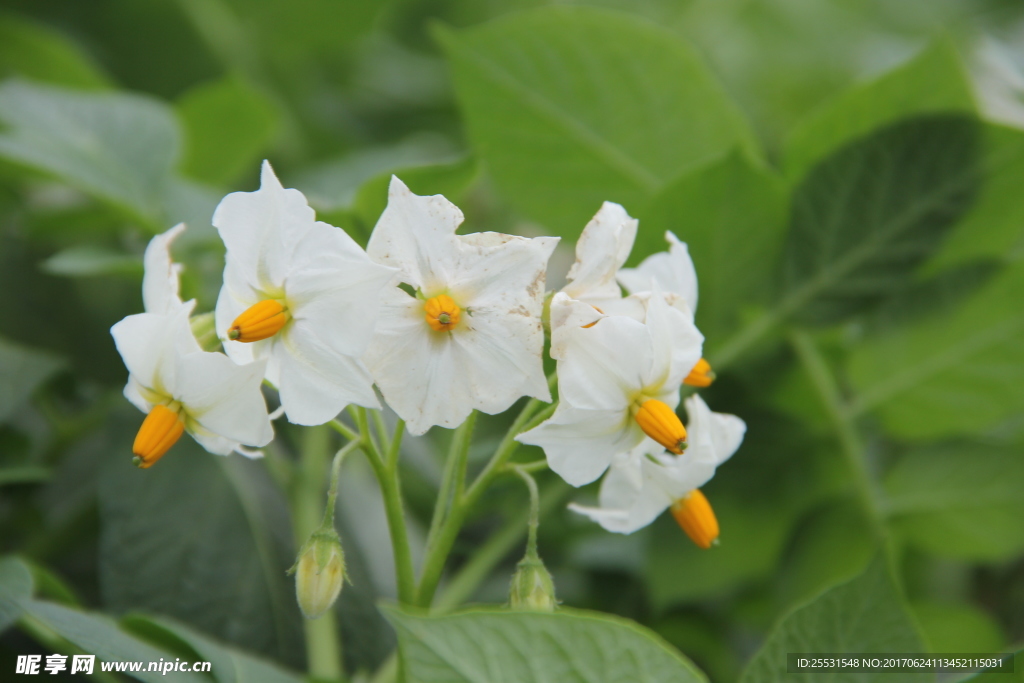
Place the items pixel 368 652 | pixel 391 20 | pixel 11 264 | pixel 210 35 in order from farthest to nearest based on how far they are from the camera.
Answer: pixel 391 20 → pixel 210 35 → pixel 11 264 → pixel 368 652

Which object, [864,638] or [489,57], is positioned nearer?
[864,638]

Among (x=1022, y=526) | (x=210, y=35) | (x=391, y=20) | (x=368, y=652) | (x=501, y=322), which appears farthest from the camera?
(x=391, y=20)

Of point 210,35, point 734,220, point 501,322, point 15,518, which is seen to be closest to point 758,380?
point 734,220

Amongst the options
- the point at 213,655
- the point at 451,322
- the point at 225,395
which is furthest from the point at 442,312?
the point at 213,655

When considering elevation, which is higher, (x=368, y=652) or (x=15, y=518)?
(x=15, y=518)

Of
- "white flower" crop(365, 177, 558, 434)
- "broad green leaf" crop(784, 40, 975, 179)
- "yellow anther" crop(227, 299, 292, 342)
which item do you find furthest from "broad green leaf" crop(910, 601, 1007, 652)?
"yellow anther" crop(227, 299, 292, 342)

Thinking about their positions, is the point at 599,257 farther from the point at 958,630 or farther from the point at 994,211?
the point at 958,630

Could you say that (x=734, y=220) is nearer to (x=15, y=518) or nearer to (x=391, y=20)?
(x=15, y=518)

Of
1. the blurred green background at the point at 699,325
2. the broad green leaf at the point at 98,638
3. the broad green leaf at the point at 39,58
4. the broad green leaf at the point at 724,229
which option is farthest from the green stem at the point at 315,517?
the broad green leaf at the point at 39,58
